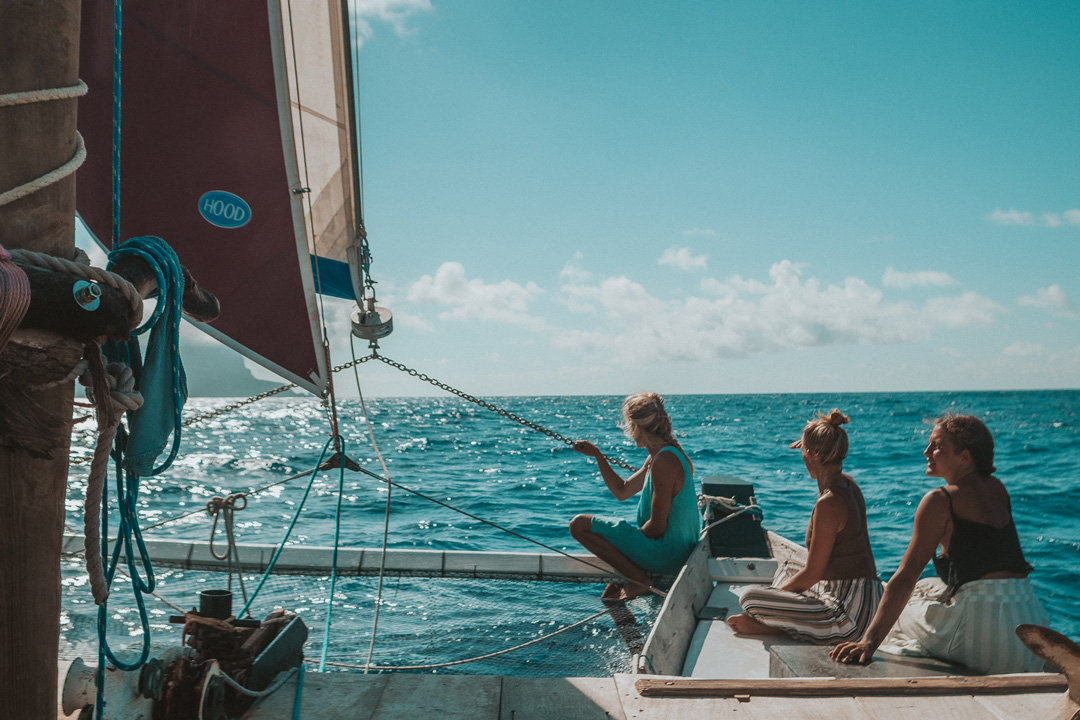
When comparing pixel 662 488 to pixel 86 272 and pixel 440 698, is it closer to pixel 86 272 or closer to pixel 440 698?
pixel 440 698

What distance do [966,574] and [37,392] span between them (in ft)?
11.3

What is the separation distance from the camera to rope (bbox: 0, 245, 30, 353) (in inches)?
48.4

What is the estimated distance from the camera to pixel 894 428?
36.9 m

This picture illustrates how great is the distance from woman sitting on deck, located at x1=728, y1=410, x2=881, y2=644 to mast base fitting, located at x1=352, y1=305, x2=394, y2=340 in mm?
3352

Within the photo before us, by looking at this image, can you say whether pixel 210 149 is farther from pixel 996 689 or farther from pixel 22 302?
pixel 996 689

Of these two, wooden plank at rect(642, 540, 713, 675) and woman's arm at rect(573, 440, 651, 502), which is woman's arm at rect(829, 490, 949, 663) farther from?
woman's arm at rect(573, 440, 651, 502)

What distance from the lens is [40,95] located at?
1.38 meters

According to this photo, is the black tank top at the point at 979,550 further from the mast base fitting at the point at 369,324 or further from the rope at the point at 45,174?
the mast base fitting at the point at 369,324

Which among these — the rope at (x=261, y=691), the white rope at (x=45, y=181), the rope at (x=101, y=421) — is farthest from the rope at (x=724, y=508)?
the white rope at (x=45, y=181)

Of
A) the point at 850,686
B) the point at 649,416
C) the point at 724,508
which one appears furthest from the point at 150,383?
the point at 724,508

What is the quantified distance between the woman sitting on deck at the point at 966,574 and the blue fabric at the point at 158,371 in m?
2.75

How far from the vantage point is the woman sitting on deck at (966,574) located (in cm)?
301

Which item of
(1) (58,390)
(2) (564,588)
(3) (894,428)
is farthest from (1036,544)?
(3) (894,428)

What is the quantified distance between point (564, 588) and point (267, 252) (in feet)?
10.8
